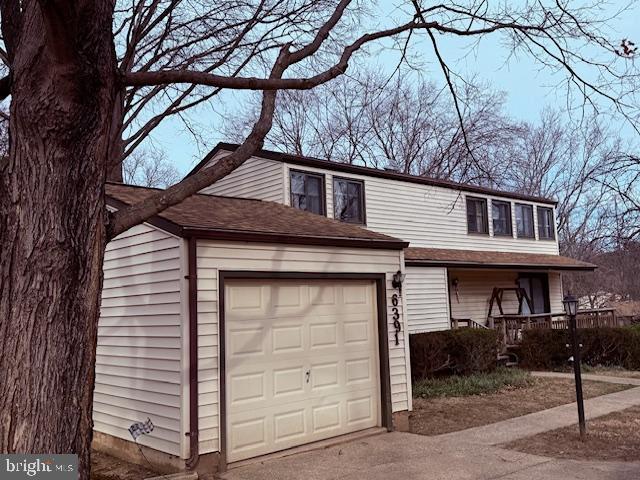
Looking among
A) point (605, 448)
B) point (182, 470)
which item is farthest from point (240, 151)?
point (605, 448)

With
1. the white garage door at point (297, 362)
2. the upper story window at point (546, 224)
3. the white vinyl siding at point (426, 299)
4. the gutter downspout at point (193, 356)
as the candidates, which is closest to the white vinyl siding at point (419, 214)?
the white vinyl siding at point (426, 299)

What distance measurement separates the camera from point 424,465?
6777mm

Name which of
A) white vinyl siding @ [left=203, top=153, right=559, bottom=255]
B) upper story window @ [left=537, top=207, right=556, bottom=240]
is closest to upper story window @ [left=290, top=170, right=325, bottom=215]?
white vinyl siding @ [left=203, top=153, right=559, bottom=255]

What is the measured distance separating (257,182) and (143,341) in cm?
836

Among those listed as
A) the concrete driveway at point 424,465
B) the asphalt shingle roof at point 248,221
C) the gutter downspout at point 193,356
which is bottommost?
the concrete driveway at point 424,465

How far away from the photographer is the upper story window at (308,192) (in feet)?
49.1

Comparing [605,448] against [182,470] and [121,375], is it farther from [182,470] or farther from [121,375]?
[121,375]

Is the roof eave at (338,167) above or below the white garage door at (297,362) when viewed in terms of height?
above

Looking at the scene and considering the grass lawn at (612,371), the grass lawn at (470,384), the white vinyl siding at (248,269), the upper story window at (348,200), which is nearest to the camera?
the white vinyl siding at (248,269)

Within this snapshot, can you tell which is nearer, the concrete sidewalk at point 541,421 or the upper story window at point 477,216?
the concrete sidewalk at point 541,421

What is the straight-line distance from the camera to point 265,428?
7.40m

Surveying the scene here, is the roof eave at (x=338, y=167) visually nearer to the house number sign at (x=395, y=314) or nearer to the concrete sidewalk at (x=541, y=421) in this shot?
the house number sign at (x=395, y=314)

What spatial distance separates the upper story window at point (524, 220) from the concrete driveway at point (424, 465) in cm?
1519

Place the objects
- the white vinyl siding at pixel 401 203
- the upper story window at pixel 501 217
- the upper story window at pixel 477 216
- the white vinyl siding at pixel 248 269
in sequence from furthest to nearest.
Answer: the upper story window at pixel 501 217 < the upper story window at pixel 477 216 < the white vinyl siding at pixel 401 203 < the white vinyl siding at pixel 248 269
